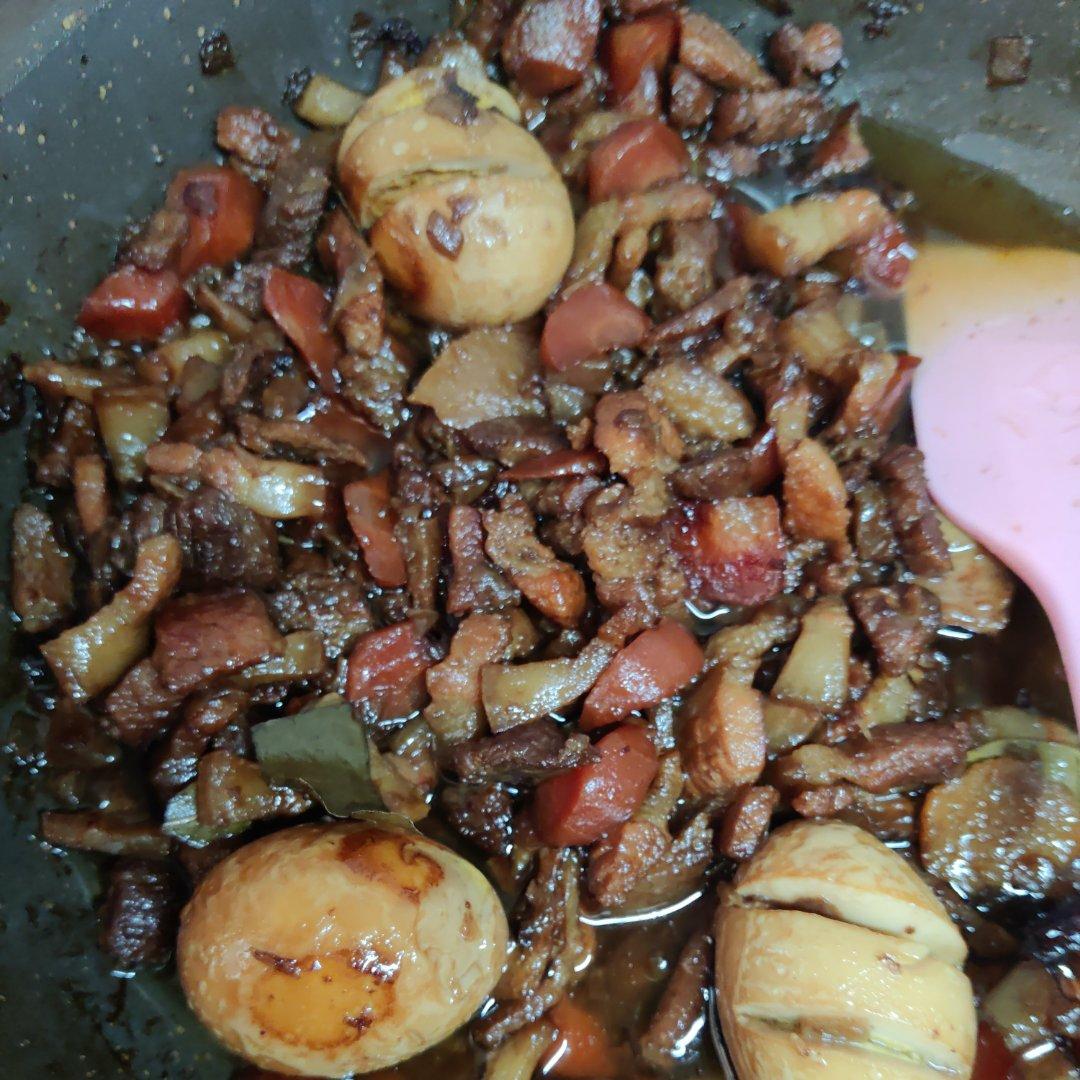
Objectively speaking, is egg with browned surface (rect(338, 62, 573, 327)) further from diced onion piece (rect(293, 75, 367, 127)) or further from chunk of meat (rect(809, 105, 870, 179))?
chunk of meat (rect(809, 105, 870, 179))

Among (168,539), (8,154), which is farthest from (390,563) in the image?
(8,154)

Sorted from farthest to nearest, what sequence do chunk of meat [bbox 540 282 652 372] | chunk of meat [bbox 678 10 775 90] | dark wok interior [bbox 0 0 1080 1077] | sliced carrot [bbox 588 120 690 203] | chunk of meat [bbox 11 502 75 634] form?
1. chunk of meat [bbox 678 10 775 90]
2. sliced carrot [bbox 588 120 690 203]
3. chunk of meat [bbox 540 282 652 372]
4. chunk of meat [bbox 11 502 75 634]
5. dark wok interior [bbox 0 0 1080 1077]

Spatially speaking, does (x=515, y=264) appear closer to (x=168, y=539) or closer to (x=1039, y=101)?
(x=168, y=539)

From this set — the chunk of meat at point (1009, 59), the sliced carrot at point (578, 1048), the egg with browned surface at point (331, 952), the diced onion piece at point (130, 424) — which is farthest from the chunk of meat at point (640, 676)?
the chunk of meat at point (1009, 59)

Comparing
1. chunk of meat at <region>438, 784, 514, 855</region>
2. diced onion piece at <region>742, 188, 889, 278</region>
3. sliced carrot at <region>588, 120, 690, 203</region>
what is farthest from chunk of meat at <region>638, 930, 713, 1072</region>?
sliced carrot at <region>588, 120, 690, 203</region>

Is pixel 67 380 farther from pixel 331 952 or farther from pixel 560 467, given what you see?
pixel 331 952

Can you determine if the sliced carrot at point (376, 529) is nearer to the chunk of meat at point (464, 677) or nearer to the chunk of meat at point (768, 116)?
the chunk of meat at point (464, 677)
